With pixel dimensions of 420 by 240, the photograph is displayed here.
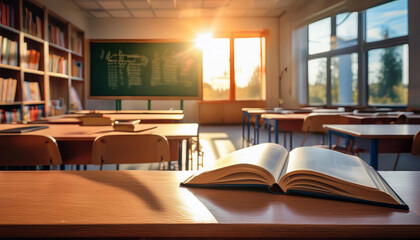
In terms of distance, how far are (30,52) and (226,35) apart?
5178mm

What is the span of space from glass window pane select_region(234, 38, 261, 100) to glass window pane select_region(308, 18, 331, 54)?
1646 millimetres

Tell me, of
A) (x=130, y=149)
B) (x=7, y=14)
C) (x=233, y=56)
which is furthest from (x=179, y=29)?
(x=130, y=149)

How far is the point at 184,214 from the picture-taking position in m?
0.50

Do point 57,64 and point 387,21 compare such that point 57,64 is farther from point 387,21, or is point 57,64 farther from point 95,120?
point 387,21

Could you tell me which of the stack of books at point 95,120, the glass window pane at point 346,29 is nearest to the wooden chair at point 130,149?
the stack of books at point 95,120

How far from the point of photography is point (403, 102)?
5180mm

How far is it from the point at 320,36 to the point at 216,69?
2.82m

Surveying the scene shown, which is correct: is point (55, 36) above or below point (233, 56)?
below

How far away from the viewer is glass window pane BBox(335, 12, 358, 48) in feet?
20.3

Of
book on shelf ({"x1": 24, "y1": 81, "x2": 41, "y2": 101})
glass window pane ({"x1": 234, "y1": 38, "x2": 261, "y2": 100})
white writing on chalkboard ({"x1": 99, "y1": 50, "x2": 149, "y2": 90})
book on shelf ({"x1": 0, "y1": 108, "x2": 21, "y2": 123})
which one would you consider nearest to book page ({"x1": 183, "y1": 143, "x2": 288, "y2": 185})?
white writing on chalkboard ({"x1": 99, "y1": 50, "x2": 149, "y2": 90})

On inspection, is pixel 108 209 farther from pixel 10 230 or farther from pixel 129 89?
pixel 129 89

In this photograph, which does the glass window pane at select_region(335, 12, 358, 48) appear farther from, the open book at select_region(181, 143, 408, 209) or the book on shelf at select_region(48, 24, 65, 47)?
the open book at select_region(181, 143, 408, 209)

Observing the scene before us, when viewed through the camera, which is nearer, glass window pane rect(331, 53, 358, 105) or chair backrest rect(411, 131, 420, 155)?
chair backrest rect(411, 131, 420, 155)

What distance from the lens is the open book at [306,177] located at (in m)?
0.55
